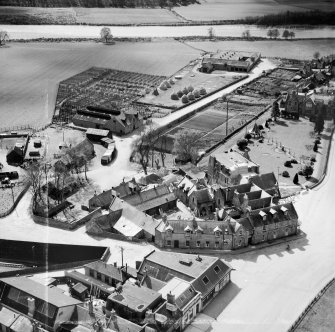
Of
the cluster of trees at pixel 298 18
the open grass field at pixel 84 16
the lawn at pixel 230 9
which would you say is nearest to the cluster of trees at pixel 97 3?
the open grass field at pixel 84 16

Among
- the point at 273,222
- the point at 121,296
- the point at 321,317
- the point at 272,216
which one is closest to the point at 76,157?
the point at 272,216

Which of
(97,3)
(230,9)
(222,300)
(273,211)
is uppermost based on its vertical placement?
(97,3)

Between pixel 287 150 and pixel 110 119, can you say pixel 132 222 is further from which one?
pixel 110 119

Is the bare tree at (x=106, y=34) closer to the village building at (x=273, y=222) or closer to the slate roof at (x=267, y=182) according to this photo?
the slate roof at (x=267, y=182)

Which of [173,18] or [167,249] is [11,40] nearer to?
[173,18]

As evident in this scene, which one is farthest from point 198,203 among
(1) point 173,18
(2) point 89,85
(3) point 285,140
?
(1) point 173,18

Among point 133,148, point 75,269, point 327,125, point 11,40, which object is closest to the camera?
point 75,269
